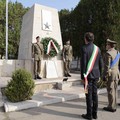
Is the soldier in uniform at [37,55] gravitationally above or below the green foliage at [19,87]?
above

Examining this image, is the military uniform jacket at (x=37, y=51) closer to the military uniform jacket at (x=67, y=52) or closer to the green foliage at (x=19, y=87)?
the military uniform jacket at (x=67, y=52)

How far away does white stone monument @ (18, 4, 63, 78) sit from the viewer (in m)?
11.6

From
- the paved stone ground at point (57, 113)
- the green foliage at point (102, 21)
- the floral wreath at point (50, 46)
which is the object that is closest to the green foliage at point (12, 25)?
the green foliage at point (102, 21)

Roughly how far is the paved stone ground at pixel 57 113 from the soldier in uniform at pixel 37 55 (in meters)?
3.73

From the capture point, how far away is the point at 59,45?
40.2 feet

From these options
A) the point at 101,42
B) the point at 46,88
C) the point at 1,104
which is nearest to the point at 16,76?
the point at 1,104

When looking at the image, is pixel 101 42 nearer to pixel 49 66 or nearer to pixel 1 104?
pixel 49 66

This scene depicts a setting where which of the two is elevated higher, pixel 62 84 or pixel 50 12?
pixel 50 12

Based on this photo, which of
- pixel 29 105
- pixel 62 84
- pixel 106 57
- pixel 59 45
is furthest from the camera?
pixel 59 45

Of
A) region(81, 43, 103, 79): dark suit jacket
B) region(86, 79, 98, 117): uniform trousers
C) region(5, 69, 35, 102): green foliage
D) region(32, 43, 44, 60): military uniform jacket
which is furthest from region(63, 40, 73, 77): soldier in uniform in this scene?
region(86, 79, 98, 117): uniform trousers

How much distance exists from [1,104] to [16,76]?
864 mm

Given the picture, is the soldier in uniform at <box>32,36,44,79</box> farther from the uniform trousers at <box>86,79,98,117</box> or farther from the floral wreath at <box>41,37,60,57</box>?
the uniform trousers at <box>86,79,98,117</box>

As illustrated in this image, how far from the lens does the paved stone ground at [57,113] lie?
19.4 feet

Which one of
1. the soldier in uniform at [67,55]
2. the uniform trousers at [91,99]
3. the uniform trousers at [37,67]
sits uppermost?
the soldier in uniform at [67,55]
